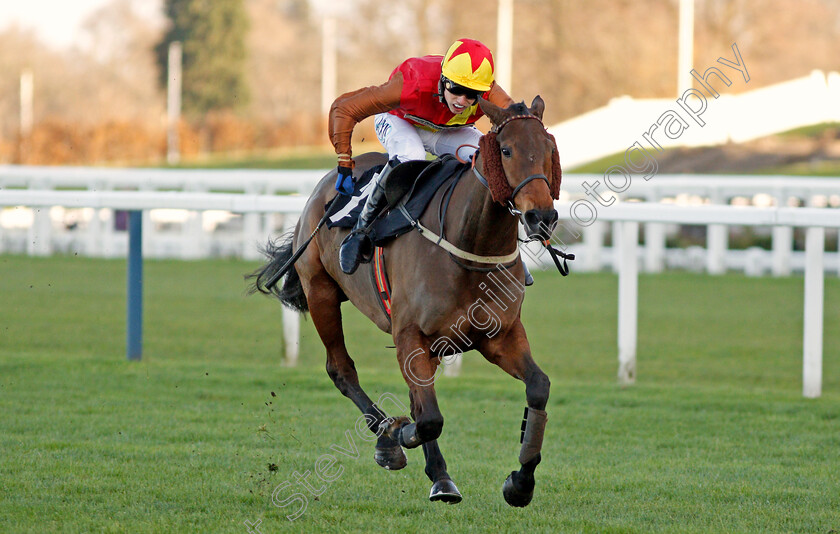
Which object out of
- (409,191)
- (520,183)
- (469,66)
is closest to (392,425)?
(409,191)

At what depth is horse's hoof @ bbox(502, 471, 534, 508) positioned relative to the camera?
3.78 meters

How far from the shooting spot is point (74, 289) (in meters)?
12.0

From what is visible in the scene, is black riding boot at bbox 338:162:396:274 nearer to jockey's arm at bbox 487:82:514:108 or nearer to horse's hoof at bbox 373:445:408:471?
jockey's arm at bbox 487:82:514:108

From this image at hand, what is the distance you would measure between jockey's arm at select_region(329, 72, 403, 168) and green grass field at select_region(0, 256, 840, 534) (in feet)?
4.55

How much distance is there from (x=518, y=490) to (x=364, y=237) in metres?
1.18

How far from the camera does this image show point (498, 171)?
3490 millimetres

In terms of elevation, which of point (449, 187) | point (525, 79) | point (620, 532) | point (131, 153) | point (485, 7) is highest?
point (485, 7)

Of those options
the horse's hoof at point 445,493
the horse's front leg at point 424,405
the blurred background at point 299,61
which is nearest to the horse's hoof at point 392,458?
the horse's front leg at point 424,405

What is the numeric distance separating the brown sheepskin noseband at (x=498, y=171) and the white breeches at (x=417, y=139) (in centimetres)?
90

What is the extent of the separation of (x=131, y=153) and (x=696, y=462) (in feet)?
109

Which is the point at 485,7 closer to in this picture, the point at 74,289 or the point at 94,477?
the point at 74,289

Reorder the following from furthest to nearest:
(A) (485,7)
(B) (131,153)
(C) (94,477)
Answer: (A) (485,7) < (B) (131,153) < (C) (94,477)

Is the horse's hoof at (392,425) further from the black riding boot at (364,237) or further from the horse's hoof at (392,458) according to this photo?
the black riding boot at (364,237)

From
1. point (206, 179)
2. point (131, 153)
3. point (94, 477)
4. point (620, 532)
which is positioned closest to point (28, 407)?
point (94, 477)
